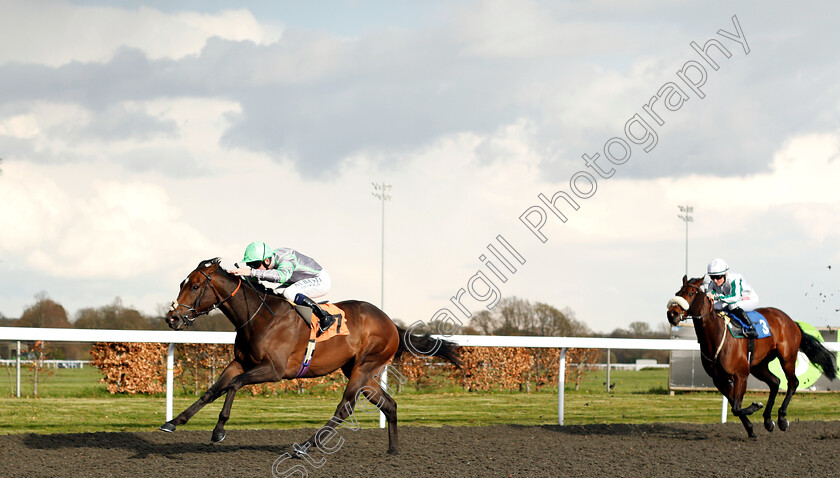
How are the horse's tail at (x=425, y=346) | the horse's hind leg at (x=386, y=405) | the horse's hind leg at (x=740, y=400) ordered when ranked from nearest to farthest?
the horse's hind leg at (x=386, y=405), the horse's tail at (x=425, y=346), the horse's hind leg at (x=740, y=400)

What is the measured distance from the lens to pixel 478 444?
663 centimetres

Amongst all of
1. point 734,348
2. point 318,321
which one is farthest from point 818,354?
point 318,321

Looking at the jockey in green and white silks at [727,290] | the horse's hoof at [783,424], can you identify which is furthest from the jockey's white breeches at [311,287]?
the horse's hoof at [783,424]

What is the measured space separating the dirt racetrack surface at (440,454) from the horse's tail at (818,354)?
964 mm

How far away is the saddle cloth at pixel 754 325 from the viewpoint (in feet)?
25.1

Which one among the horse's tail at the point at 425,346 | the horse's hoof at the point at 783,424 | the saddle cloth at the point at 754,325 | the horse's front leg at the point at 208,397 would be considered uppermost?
the saddle cloth at the point at 754,325

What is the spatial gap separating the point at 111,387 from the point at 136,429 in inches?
88.8

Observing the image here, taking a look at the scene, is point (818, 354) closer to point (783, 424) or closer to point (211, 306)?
point (783, 424)

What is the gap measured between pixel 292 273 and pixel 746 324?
4.33 metres

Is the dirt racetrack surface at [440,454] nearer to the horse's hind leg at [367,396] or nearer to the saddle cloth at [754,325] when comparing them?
the horse's hind leg at [367,396]

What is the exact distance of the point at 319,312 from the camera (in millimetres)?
6051

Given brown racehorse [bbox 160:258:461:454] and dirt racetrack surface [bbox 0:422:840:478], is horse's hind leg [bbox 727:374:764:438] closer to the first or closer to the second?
dirt racetrack surface [bbox 0:422:840:478]

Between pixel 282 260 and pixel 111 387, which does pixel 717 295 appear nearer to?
pixel 282 260

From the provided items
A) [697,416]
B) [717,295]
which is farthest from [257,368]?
[697,416]
